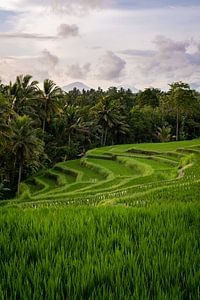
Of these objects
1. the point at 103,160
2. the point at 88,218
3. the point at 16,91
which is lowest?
the point at 103,160

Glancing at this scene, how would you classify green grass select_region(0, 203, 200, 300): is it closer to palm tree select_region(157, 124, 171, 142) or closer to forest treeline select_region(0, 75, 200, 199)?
forest treeline select_region(0, 75, 200, 199)


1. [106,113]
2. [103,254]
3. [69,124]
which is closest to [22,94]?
[69,124]

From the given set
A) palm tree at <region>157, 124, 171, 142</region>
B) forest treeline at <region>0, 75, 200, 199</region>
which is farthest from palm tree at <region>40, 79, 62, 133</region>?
palm tree at <region>157, 124, 171, 142</region>

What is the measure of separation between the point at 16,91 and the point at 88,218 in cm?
3800

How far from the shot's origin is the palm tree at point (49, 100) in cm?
4722

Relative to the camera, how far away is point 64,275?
3082 millimetres

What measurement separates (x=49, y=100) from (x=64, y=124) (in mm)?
5812

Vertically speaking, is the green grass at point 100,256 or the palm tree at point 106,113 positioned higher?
the palm tree at point 106,113

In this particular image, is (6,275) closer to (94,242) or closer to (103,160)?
(94,242)

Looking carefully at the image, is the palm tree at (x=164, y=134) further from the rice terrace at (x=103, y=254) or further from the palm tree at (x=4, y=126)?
the rice terrace at (x=103, y=254)

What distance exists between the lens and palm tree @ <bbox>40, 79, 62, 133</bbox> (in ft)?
155

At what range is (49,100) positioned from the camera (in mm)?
47469

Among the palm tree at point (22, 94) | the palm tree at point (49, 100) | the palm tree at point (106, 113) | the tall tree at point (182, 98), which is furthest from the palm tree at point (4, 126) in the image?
the tall tree at point (182, 98)

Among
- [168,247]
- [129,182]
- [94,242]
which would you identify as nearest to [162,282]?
[168,247]
